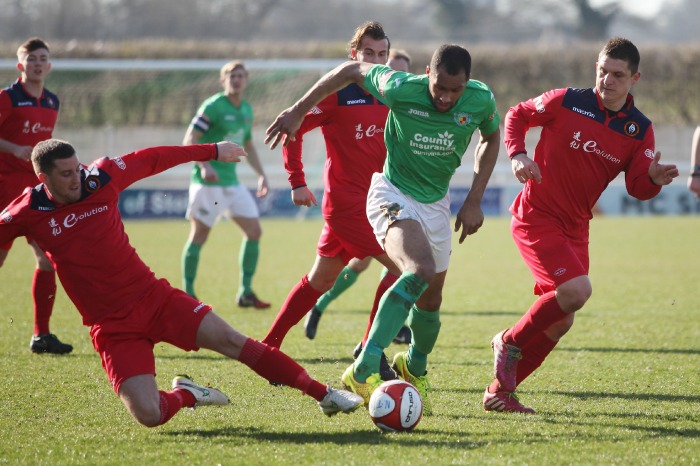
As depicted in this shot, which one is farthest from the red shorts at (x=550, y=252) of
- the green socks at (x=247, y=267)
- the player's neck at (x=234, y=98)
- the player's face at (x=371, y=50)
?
the player's neck at (x=234, y=98)

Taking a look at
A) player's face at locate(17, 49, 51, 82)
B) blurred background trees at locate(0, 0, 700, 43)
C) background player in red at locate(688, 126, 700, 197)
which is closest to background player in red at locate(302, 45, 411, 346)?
background player in red at locate(688, 126, 700, 197)

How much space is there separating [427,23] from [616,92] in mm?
55095

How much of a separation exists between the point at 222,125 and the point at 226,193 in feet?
2.44

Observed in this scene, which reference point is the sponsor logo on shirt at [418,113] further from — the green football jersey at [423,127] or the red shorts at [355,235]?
the red shorts at [355,235]

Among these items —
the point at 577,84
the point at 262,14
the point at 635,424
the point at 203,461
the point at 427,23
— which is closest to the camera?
the point at 203,461

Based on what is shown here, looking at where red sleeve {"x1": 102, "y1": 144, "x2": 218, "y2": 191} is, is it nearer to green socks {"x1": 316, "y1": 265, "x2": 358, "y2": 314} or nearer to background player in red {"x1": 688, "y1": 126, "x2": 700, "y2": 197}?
green socks {"x1": 316, "y1": 265, "x2": 358, "y2": 314}

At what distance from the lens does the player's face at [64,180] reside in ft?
16.2

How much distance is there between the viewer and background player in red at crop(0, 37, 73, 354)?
7465 millimetres

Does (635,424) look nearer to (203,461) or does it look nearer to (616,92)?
(616,92)

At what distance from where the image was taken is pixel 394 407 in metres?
4.76

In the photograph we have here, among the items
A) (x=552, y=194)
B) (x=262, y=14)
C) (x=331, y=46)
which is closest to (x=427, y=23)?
(x=262, y=14)

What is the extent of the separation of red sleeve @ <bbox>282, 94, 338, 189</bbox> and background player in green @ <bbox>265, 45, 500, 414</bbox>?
0.94 meters

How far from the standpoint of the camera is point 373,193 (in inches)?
214

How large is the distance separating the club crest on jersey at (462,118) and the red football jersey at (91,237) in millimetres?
1797
